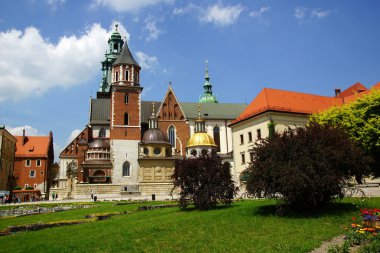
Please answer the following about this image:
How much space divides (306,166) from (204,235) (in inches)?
200

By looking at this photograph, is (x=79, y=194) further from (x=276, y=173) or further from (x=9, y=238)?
(x=276, y=173)

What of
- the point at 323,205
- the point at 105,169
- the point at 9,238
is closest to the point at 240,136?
the point at 105,169

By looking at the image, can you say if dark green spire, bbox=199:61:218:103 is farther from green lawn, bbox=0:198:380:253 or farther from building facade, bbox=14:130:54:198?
green lawn, bbox=0:198:380:253

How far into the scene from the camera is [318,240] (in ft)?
33.3

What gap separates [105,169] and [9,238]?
39.5 metres

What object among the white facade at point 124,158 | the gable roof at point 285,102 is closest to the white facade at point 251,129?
the gable roof at point 285,102

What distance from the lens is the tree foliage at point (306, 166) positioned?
13594 mm

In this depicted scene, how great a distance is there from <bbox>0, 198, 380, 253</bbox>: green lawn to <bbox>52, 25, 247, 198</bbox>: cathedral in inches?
1270

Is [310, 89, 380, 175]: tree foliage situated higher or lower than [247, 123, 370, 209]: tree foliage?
higher

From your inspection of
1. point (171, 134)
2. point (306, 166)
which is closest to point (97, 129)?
point (171, 134)

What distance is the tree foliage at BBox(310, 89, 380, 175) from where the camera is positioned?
96.9 feet

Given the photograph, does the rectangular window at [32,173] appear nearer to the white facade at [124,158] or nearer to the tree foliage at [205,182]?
the white facade at [124,158]

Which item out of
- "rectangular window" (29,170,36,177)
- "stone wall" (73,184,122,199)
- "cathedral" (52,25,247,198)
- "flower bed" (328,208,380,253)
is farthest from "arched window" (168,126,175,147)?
"flower bed" (328,208,380,253)

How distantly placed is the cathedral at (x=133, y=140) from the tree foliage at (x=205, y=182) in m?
27.0
